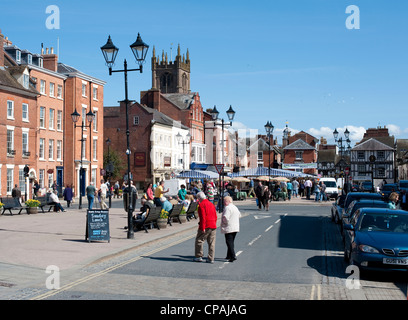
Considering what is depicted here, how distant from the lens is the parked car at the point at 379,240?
445 inches

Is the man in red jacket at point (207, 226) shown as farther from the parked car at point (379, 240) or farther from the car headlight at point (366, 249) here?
the car headlight at point (366, 249)

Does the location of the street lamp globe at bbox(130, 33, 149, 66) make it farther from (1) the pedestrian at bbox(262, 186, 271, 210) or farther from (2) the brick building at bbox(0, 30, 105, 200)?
(2) the brick building at bbox(0, 30, 105, 200)

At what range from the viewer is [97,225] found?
668 inches

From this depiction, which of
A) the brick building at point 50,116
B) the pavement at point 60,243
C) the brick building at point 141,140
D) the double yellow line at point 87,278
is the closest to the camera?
the double yellow line at point 87,278

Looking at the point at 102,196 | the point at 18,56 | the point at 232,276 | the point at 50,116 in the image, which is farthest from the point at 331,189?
the point at 232,276

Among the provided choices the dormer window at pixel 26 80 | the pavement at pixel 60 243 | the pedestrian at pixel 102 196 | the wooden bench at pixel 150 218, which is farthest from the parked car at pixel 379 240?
the dormer window at pixel 26 80

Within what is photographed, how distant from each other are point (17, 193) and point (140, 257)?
24.4 metres

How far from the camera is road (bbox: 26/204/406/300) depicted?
9.88 m

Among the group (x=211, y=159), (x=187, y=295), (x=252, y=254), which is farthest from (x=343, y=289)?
(x=211, y=159)

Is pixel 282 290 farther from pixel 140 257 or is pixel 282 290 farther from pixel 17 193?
pixel 17 193

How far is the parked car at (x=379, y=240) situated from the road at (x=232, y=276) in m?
0.43

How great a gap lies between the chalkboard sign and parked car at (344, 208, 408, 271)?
24.6 feet

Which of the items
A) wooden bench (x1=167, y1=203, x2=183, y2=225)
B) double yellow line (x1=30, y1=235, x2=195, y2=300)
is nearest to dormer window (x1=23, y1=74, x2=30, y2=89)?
wooden bench (x1=167, y1=203, x2=183, y2=225)
